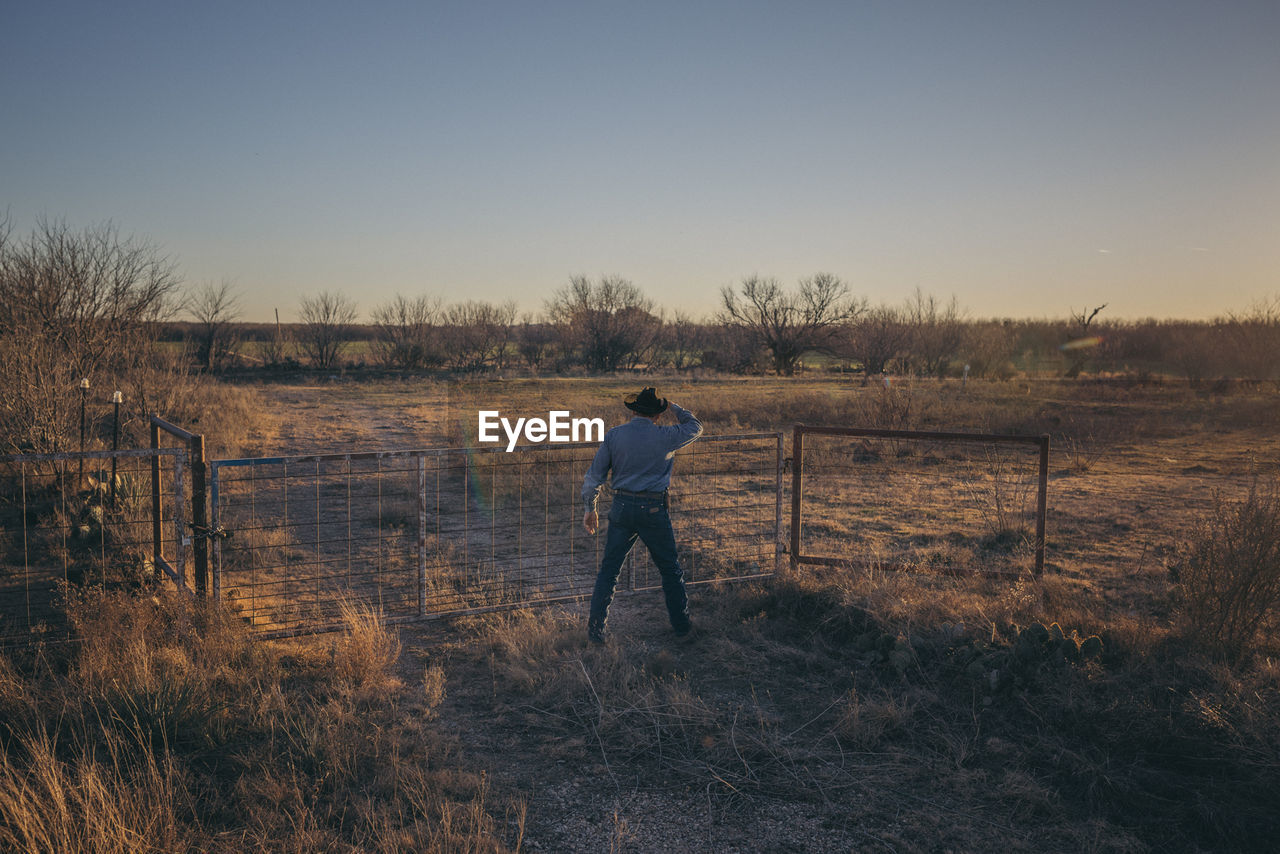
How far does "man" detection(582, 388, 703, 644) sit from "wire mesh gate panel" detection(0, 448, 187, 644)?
2761 mm

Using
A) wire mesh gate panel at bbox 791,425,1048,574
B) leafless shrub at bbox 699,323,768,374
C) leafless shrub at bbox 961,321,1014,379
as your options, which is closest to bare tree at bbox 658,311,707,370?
leafless shrub at bbox 699,323,768,374

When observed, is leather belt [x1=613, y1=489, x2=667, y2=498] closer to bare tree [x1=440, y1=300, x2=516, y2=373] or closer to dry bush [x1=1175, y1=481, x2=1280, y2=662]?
dry bush [x1=1175, y1=481, x2=1280, y2=662]

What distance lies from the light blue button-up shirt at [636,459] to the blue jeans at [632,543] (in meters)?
0.12

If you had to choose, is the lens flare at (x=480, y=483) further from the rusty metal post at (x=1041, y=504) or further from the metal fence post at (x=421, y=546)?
the rusty metal post at (x=1041, y=504)

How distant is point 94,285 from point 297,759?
14978mm

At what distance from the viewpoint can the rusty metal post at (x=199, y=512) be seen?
5.40 meters

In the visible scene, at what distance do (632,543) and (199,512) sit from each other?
300 cm

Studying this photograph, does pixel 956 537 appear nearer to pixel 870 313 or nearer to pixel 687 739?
pixel 687 739

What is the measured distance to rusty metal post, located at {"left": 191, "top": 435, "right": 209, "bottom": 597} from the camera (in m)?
5.40

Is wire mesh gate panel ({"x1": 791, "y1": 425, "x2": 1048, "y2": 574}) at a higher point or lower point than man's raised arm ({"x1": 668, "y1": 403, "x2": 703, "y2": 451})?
lower

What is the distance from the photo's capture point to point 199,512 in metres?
5.46

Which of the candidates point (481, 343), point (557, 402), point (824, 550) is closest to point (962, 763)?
point (824, 550)

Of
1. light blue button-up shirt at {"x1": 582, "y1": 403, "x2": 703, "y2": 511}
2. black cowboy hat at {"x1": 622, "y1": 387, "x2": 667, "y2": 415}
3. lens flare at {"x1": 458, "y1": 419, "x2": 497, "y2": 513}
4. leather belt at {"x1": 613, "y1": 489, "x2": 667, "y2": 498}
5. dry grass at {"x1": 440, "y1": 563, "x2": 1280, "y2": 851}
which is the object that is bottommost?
dry grass at {"x1": 440, "y1": 563, "x2": 1280, "y2": 851}

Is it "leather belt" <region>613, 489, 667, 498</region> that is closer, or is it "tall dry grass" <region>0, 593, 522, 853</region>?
"tall dry grass" <region>0, 593, 522, 853</region>
